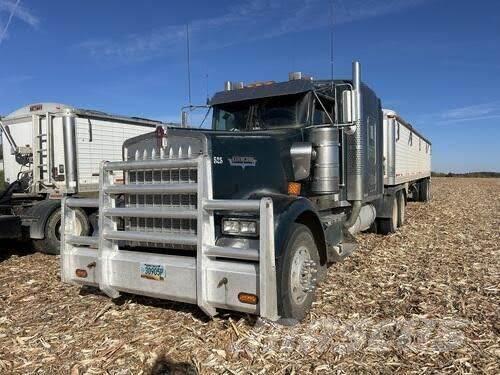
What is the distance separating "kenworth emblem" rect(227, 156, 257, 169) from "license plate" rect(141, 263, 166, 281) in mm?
1285

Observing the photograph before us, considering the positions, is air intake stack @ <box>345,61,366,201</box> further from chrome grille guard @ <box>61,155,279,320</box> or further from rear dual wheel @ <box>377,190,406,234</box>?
rear dual wheel @ <box>377,190,406,234</box>

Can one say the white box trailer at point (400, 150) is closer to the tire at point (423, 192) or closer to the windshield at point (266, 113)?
the tire at point (423, 192)

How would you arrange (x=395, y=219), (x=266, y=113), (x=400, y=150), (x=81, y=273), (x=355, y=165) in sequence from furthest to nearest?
(x=400, y=150)
(x=395, y=219)
(x=355, y=165)
(x=266, y=113)
(x=81, y=273)

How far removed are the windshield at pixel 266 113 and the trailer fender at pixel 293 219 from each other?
1668 millimetres

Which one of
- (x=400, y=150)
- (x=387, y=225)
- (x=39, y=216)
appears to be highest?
(x=400, y=150)

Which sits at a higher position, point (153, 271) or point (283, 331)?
point (153, 271)

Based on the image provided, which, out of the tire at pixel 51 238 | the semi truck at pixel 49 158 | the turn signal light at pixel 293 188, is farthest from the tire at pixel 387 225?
the tire at pixel 51 238

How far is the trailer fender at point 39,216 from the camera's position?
883 centimetres

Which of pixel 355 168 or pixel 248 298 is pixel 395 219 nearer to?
pixel 355 168

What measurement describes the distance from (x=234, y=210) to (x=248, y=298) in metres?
0.78

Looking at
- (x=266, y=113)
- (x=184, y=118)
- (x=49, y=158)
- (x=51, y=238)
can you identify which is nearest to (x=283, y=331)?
(x=266, y=113)

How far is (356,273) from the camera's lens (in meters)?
6.89

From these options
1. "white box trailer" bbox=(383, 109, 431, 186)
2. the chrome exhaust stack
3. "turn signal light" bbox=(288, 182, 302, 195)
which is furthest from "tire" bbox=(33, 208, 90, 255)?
"white box trailer" bbox=(383, 109, 431, 186)

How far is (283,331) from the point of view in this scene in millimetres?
4512
